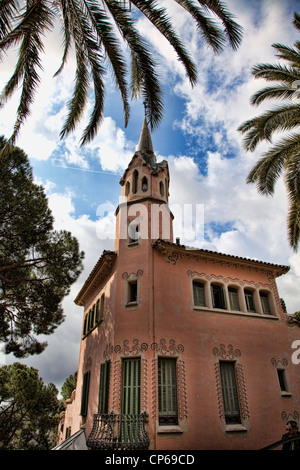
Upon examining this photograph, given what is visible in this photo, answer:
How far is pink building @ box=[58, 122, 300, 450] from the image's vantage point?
10.2 metres

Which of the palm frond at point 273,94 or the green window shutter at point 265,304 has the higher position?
the palm frond at point 273,94

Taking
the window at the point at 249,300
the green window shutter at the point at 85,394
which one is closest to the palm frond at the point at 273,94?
the window at the point at 249,300

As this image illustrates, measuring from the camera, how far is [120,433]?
9.75 m

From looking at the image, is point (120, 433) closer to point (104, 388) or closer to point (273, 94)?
point (104, 388)

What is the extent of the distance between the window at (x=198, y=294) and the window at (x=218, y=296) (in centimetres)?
52

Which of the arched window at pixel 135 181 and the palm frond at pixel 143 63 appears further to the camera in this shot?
the arched window at pixel 135 181

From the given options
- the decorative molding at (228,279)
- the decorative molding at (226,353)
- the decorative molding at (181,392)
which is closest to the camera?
the decorative molding at (181,392)

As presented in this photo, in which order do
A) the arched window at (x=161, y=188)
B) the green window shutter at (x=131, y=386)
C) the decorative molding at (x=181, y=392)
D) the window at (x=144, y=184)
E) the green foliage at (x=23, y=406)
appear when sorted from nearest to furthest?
the green window shutter at (x=131, y=386), the decorative molding at (x=181, y=392), the window at (x=144, y=184), the arched window at (x=161, y=188), the green foliage at (x=23, y=406)

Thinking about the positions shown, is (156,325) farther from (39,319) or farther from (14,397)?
(14,397)

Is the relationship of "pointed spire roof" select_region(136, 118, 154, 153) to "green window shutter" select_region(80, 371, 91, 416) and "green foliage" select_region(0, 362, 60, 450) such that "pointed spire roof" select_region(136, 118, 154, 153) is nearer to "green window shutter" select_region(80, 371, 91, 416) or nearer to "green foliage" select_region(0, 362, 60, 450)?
"green window shutter" select_region(80, 371, 91, 416)

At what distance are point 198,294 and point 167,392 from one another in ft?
14.1

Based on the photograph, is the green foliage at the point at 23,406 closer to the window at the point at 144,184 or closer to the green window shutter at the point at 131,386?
the green window shutter at the point at 131,386

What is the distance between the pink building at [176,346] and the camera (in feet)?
33.4
